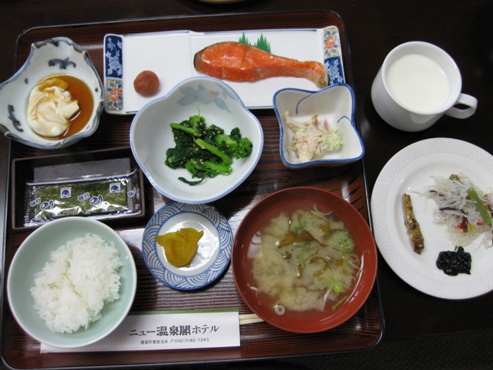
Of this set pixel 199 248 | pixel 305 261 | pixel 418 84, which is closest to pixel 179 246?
pixel 199 248

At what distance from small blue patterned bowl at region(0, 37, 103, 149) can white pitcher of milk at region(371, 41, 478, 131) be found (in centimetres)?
125

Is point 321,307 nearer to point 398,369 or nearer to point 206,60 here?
point 398,369

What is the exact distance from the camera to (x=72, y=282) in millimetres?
1567

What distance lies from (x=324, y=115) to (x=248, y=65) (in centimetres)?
42

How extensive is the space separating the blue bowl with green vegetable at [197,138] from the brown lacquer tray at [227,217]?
112 millimetres

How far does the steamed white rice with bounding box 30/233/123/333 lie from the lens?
58.9 inches

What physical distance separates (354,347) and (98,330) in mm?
1020

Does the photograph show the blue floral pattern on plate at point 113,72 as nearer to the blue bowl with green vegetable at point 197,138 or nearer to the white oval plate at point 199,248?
the blue bowl with green vegetable at point 197,138

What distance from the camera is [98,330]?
1.52 meters

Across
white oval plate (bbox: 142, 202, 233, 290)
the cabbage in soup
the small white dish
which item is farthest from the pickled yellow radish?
the small white dish

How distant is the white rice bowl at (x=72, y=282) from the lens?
4.88 ft

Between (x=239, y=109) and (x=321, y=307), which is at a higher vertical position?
(x=239, y=109)

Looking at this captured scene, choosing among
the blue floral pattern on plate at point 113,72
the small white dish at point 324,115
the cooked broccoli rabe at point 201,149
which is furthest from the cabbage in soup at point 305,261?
→ the blue floral pattern on plate at point 113,72

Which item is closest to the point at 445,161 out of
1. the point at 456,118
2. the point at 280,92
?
the point at 456,118
